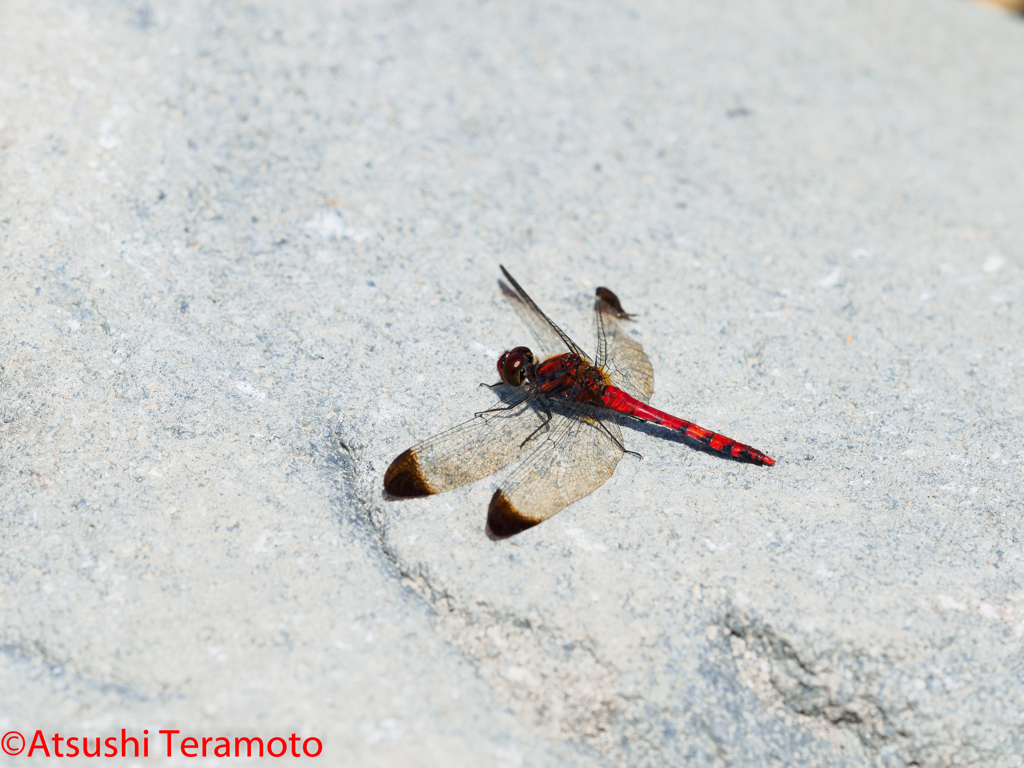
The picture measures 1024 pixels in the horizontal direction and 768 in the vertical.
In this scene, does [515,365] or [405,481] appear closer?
[405,481]

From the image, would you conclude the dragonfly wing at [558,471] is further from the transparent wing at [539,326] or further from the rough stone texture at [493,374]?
the transparent wing at [539,326]

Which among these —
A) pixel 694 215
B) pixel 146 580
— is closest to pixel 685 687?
pixel 146 580

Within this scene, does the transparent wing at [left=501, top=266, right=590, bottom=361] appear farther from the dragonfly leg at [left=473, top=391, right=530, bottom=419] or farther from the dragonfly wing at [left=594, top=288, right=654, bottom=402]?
the dragonfly leg at [left=473, top=391, right=530, bottom=419]

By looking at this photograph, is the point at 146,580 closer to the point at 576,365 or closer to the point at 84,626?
the point at 84,626

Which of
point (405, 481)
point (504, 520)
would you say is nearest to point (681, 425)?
point (504, 520)

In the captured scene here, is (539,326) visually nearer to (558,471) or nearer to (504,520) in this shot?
(558,471)

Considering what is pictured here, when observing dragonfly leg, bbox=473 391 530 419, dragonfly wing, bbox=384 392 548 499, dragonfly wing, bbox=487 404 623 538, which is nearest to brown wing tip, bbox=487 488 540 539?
dragonfly wing, bbox=487 404 623 538

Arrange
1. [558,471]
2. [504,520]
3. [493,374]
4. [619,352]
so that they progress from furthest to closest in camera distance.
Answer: [619,352] < [493,374] < [558,471] < [504,520]
